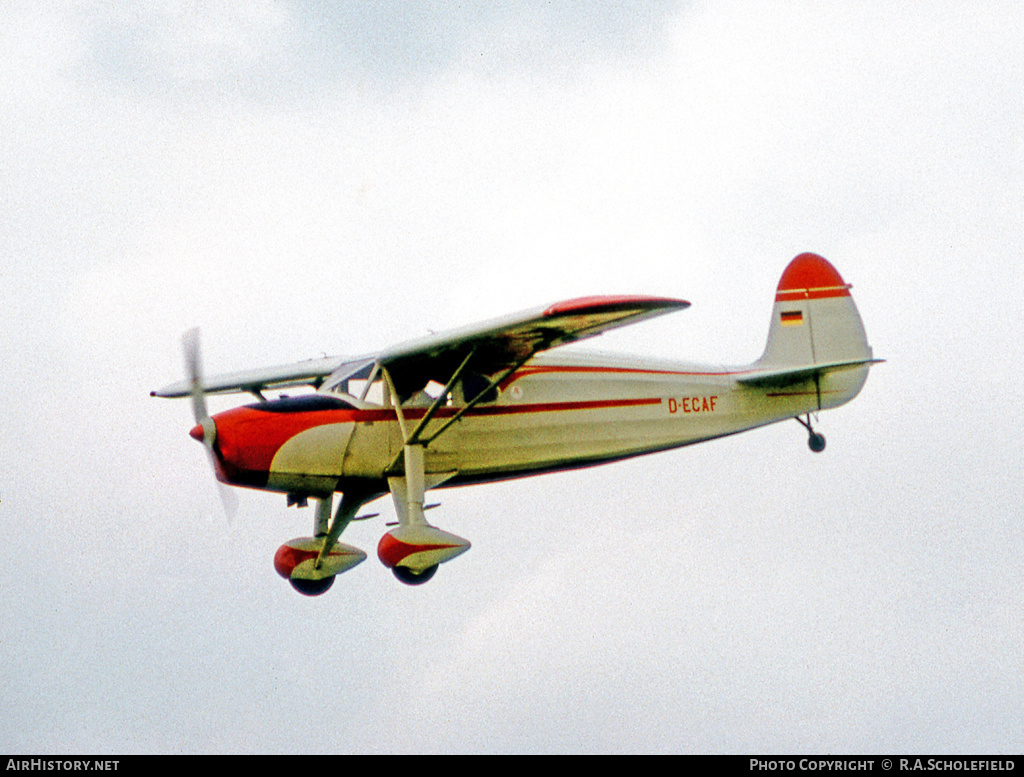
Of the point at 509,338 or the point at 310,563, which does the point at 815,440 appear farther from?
the point at 310,563

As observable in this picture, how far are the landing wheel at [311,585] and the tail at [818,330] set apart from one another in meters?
6.83

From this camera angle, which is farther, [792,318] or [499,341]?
[792,318]

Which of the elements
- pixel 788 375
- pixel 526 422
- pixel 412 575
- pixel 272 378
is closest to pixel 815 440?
pixel 788 375

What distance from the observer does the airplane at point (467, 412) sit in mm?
12992

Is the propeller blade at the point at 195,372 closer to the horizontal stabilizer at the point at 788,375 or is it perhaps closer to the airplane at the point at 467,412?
the airplane at the point at 467,412

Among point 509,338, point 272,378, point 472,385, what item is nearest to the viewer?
point 509,338

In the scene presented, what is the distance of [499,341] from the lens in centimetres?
1306

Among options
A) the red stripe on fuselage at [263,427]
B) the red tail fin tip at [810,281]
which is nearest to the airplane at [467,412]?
the red stripe on fuselage at [263,427]

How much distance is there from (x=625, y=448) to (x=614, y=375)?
991mm

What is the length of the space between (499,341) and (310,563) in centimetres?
399
